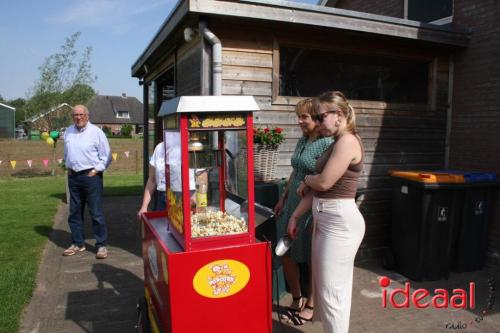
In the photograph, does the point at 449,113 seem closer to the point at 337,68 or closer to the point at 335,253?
the point at 337,68

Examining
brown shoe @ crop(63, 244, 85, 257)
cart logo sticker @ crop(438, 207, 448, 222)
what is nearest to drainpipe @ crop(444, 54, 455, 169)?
cart logo sticker @ crop(438, 207, 448, 222)

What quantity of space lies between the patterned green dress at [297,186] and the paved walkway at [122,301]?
67 cm

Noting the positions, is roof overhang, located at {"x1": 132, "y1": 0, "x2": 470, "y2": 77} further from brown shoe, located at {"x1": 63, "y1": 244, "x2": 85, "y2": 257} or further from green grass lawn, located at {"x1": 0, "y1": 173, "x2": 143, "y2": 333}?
green grass lawn, located at {"x1": 0, "y1": 173, "x2": 143, "y2": 333}

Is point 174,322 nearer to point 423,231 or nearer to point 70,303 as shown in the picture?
point 70,303

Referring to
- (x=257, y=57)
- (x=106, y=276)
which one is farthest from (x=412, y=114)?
(x=106, y=276)

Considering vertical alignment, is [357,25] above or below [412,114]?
above

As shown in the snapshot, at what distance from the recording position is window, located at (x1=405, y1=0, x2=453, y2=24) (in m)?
6.43

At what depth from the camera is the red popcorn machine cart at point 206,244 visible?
2363 millimetres

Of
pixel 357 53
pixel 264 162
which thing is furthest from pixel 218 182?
pixel 357 53

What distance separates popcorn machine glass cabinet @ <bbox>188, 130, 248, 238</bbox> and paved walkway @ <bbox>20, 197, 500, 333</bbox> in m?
1.34

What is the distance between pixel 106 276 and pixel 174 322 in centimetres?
289

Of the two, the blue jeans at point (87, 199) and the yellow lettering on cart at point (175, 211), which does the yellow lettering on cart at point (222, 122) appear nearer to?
the yellow lettering on cart at point (175, 211)

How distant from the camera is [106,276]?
494 centimetres

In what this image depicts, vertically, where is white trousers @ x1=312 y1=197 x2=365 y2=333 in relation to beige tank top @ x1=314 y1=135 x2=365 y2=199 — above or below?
below
